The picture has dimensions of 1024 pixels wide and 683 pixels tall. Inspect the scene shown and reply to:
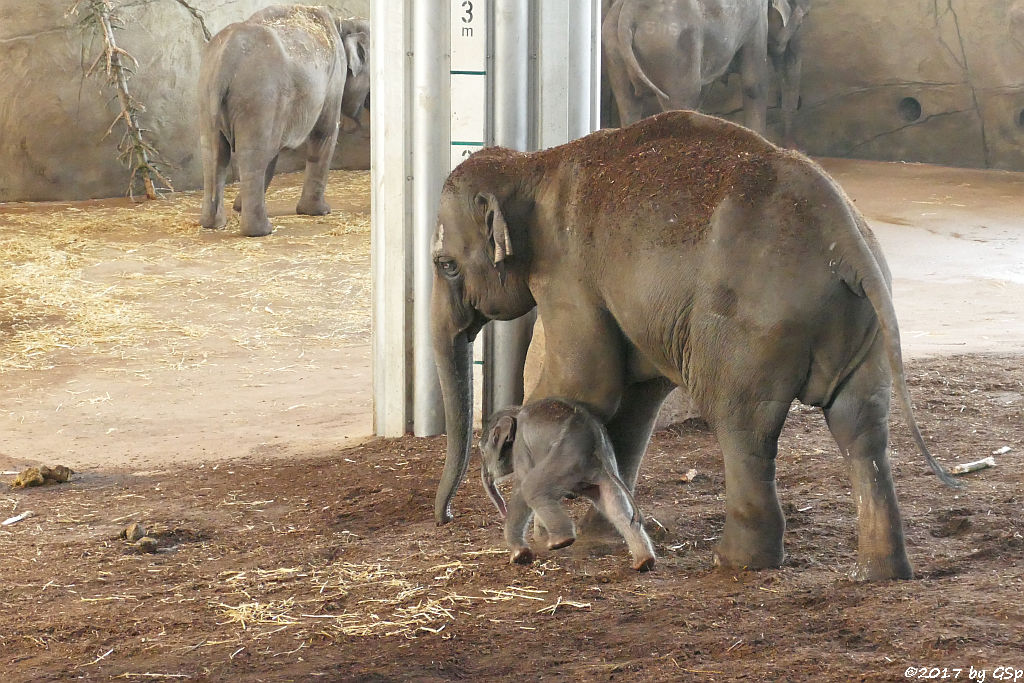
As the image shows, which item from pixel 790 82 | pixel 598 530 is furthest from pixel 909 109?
pixel 598 530

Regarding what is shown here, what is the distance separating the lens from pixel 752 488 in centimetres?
372

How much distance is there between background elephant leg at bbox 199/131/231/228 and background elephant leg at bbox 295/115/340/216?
3.20ft

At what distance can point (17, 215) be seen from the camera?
12531mm

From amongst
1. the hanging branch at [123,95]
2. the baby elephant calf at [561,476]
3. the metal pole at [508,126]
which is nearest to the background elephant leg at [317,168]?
the hanging branch at [123,95]

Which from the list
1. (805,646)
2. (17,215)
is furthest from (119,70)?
(805,646)

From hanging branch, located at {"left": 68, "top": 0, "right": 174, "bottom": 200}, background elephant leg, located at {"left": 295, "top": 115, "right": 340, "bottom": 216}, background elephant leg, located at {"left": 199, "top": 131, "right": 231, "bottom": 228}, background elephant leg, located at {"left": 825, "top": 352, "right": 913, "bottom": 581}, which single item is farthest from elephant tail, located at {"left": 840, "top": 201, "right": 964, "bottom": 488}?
hanging branch, located at {"left": 68, "top": 0, "right": 174, "bottom": 200}

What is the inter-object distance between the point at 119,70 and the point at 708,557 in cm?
1079

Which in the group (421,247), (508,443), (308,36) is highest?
(308,36)

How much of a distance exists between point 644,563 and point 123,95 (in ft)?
36.1

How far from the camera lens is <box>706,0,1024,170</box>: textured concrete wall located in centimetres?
1447

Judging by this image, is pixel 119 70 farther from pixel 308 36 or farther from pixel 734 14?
pixel 734 14

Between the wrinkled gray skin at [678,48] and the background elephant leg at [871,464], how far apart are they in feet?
30.5

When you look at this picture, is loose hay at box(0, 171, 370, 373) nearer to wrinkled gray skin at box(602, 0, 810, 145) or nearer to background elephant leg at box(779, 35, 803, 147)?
wrinkled gray skin at box(602, 0, 810, 145)

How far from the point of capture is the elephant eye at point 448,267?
4168 millimetres
